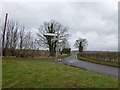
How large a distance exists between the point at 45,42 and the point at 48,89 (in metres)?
42.2

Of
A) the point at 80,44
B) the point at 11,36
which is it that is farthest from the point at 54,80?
the point at 80,44

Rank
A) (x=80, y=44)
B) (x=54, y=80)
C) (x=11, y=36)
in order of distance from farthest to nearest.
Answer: (x=80, y=44), (x=11, y=36), (x=54, y=80)

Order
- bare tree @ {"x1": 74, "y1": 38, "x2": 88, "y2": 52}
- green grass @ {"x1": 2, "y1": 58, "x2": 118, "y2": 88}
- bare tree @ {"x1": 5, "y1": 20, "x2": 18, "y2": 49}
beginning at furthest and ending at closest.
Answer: bare tree @ {"x1": 74, "y1": 38, "x2": 88, "y2": 52}
bare tree @ {"x1": 5, "y1": 20, "x2": 18, "y2": 49}
green grass @ {"x1": 2, "y1": 58, "x2": 118, "y2": 88}

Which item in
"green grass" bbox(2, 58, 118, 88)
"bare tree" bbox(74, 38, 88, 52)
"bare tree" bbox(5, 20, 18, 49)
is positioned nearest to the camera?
"green grass" bbox(2, 58, 118, 88)

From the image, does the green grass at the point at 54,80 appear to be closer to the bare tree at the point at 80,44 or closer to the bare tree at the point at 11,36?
the bare tree at the point at 11,36

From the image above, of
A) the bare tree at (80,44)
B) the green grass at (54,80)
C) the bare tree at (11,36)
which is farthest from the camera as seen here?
the bare tree at (80,44)

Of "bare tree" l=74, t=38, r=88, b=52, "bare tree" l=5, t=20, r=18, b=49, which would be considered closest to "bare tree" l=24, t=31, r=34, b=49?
"bare tree" l=5, t=20, r=18, b=49

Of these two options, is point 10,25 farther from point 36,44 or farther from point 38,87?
point 38,87

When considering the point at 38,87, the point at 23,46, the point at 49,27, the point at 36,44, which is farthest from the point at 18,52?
the point at 38,87

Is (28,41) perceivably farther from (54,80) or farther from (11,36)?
(54,80)

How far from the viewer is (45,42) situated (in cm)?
4856

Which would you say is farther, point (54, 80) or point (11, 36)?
point (11, 36)

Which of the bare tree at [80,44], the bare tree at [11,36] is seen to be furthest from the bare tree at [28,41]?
the bare tree at [80,44]

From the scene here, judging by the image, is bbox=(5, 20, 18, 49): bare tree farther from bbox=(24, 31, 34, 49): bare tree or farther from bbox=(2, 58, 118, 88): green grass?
bbox=(2, 58, 118, 88): green grass
